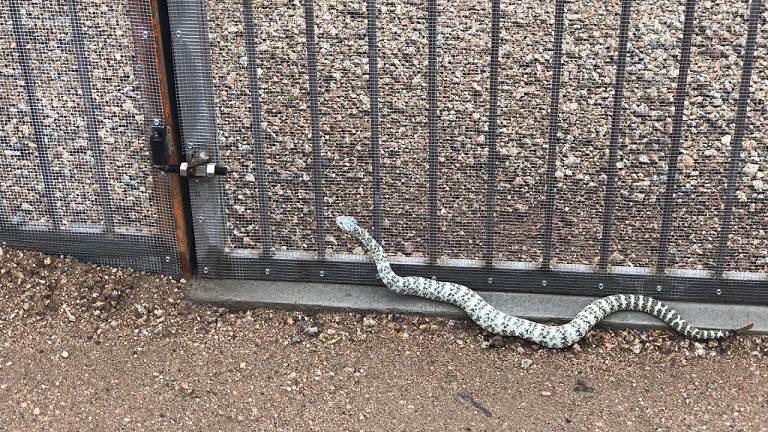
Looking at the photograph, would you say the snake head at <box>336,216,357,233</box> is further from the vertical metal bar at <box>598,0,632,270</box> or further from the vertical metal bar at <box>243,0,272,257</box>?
the vertical metal bar at <box>598,0,632,270</box>

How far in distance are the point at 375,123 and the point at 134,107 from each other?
1.54m

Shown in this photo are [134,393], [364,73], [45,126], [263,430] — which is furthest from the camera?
[45,126]

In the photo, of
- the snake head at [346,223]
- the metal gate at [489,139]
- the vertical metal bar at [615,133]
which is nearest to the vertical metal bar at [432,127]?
the metal gate at [489,139]

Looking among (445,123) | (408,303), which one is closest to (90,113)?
(445,123)

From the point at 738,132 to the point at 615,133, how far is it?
0.71m

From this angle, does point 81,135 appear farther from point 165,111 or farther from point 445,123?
point 445,123

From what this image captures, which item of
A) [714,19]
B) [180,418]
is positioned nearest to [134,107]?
[180,418]

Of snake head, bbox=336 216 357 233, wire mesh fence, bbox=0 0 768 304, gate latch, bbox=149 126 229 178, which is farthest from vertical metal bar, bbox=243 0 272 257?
snake head, bbox=336 216 357 233

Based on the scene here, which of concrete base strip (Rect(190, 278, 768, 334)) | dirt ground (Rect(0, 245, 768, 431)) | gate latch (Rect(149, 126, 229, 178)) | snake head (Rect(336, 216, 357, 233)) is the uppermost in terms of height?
gate latch (Rect(149, 126, 229, 178))

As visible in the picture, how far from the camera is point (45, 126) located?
4973 millimetres

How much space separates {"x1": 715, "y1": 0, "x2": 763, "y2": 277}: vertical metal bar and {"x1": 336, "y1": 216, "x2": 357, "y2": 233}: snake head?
90.5 inches

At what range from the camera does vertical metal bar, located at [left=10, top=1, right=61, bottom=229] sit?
188 inches

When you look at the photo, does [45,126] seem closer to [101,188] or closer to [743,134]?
[101,188]

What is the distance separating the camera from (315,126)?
4.78 meters
